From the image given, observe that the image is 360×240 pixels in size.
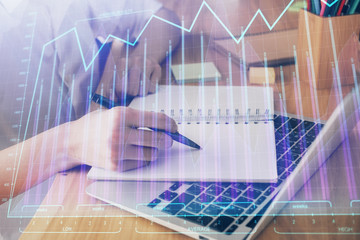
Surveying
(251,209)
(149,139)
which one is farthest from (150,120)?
(251,209)

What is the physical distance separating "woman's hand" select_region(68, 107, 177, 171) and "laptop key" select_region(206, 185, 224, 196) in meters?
0.12

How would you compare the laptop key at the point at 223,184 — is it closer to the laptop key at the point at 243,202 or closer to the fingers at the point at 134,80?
the laptop key at the point at 243,202

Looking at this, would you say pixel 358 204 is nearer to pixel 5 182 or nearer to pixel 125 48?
pixel 125 48

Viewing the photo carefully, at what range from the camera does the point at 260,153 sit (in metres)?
0.52

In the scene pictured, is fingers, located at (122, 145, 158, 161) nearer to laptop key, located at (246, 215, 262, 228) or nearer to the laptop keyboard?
the laptop keyboard

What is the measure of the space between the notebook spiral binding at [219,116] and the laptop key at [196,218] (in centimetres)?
18

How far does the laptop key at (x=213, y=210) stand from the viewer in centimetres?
47

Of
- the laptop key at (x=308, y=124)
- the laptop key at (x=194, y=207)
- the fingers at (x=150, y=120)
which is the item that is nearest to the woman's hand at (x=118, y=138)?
the fingers at (x=150, y=120)

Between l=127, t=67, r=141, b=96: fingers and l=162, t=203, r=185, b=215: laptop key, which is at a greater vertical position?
l=127, t=67, r=141, b=96: fingers

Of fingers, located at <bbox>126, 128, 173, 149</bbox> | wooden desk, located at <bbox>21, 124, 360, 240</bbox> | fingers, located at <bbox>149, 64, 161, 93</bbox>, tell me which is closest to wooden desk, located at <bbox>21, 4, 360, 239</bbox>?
wooden desk, located at <bbox>21, 124, 360, 240</bbox>

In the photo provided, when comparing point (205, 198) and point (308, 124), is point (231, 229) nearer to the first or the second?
point (205, 198)

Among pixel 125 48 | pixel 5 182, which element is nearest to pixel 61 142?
pixel 5 182

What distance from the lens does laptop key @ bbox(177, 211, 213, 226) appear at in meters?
0.46

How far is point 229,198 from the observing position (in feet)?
1.57
